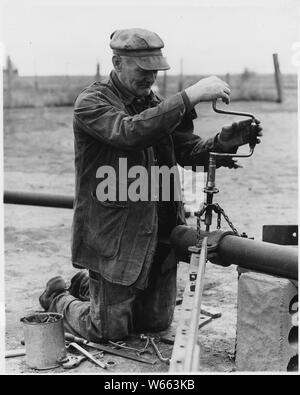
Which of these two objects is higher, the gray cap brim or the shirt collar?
the gray cap brim

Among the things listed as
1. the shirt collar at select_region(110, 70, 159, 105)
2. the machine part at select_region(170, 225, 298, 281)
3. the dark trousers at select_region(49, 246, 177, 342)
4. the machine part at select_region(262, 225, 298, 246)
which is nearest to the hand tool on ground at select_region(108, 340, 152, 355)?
the dark trousers at select_region(49, 246, 177, 342)

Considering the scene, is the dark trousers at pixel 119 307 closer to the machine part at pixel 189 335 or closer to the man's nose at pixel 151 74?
the machine part at pixel 189 335

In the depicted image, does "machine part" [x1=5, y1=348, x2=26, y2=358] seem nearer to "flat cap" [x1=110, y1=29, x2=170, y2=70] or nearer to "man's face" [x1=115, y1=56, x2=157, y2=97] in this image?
"man's face" [x1=115, y1=56, x2=157, y2=97]

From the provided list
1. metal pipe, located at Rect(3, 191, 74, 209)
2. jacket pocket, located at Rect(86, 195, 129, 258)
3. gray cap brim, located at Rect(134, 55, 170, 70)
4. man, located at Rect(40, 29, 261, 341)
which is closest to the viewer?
man, located at Rect(40, 29, 261, 341)

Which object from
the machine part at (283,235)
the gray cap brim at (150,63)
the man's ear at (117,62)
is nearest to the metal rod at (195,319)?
the machine part at (283,235)

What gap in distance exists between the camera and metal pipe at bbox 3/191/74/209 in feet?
18.8

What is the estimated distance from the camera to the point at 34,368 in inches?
157

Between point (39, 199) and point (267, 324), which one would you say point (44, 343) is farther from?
point (39, 199)

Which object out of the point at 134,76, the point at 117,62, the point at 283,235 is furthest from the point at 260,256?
the point at 117,62

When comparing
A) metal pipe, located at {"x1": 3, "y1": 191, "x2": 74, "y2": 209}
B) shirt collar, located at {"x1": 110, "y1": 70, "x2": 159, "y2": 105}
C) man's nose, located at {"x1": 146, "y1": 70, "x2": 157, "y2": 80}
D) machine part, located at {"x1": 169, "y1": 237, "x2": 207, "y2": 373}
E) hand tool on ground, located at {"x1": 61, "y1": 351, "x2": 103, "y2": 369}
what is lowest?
hand tool on ground, located at {"x1": 61, "y1": 351, "x2": 103, "y2": 369}

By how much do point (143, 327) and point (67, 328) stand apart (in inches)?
19.8

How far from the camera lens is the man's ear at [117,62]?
13.5ft
